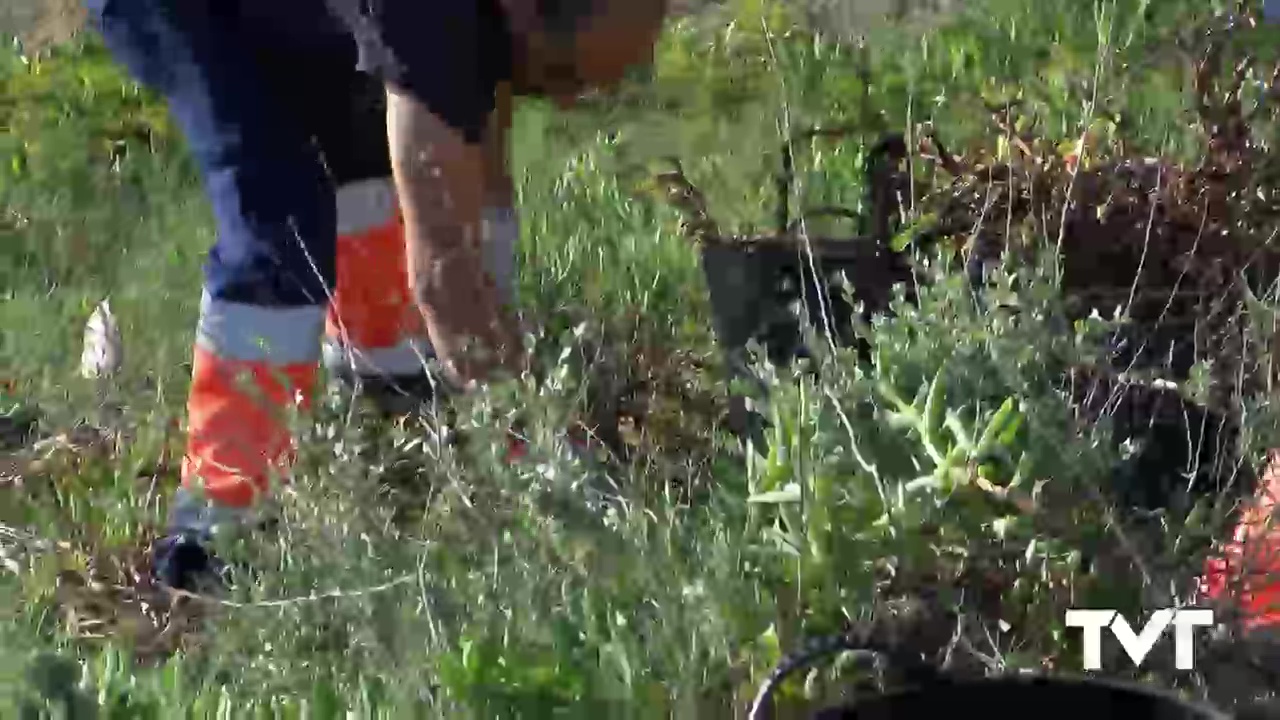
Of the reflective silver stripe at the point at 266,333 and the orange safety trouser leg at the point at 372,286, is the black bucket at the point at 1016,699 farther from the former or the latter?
the orange safety trouser leg at the point at 372,286

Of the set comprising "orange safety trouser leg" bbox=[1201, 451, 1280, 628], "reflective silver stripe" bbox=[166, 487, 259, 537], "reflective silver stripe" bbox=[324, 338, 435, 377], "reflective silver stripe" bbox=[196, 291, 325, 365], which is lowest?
"reflective silver stripe" bbox=[166, 487, 259, 537]

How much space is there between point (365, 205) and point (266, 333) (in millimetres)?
328

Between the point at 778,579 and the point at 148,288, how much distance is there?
1.38m

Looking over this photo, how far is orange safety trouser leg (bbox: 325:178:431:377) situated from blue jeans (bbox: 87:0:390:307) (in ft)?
0.50

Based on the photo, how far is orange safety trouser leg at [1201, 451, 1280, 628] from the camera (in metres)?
1.59

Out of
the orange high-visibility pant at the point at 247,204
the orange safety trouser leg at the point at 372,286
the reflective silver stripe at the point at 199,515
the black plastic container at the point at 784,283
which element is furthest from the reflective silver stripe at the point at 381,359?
the black plastic container at the point at 784,283

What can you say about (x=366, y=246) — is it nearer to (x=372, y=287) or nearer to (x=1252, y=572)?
(x=372, y=287)

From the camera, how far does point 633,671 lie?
1.56 metres

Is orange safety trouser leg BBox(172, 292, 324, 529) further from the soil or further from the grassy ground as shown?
the soil

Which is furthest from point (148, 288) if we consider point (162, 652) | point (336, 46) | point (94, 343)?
point (162, 652)

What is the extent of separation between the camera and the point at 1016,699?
1.33 meters

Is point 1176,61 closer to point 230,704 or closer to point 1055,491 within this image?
point 1055,491

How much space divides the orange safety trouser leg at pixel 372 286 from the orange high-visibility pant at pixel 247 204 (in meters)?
0.13

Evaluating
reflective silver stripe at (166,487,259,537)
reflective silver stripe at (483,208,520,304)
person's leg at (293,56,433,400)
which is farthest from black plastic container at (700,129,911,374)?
reflective silver stripe at (166,487,259,537)
